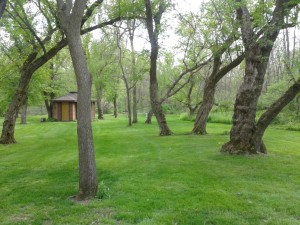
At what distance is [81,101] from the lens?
6023mm

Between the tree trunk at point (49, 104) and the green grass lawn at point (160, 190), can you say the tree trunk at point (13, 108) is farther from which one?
the tree trunk at point (49, 104)

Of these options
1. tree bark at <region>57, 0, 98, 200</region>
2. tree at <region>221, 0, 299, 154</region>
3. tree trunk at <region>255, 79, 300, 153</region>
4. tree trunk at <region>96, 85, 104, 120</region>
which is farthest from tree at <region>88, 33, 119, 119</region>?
tree bark at <region>57, 0, 98, 200</region>

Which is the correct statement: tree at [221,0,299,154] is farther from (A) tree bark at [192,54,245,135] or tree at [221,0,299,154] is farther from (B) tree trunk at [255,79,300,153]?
(A) tree bark at [192,54,245,135]

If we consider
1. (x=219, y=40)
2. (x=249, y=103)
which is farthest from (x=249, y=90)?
(x=219, y=40)

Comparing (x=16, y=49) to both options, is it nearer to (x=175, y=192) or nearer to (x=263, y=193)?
(x=175, y=192)

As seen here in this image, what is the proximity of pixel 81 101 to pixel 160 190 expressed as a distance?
7.87 ft

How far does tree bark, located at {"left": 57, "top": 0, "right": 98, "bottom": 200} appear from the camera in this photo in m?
5.98

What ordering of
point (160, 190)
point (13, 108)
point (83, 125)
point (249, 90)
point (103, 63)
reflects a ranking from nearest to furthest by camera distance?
point (83, 125) < point (160, 190) < point (249, 90) < point (13, 108) < point (103, 63)

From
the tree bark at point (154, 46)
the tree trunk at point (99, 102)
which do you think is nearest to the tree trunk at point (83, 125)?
the tree bark at point (154, 46)

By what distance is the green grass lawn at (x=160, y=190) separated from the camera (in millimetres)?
5164

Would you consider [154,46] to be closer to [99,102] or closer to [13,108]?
[13,108]

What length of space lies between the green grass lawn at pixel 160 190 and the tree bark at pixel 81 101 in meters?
0.38

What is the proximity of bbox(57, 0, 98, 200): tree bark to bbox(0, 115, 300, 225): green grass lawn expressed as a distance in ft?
1.26

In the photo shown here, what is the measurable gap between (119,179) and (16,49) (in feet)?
41.8
